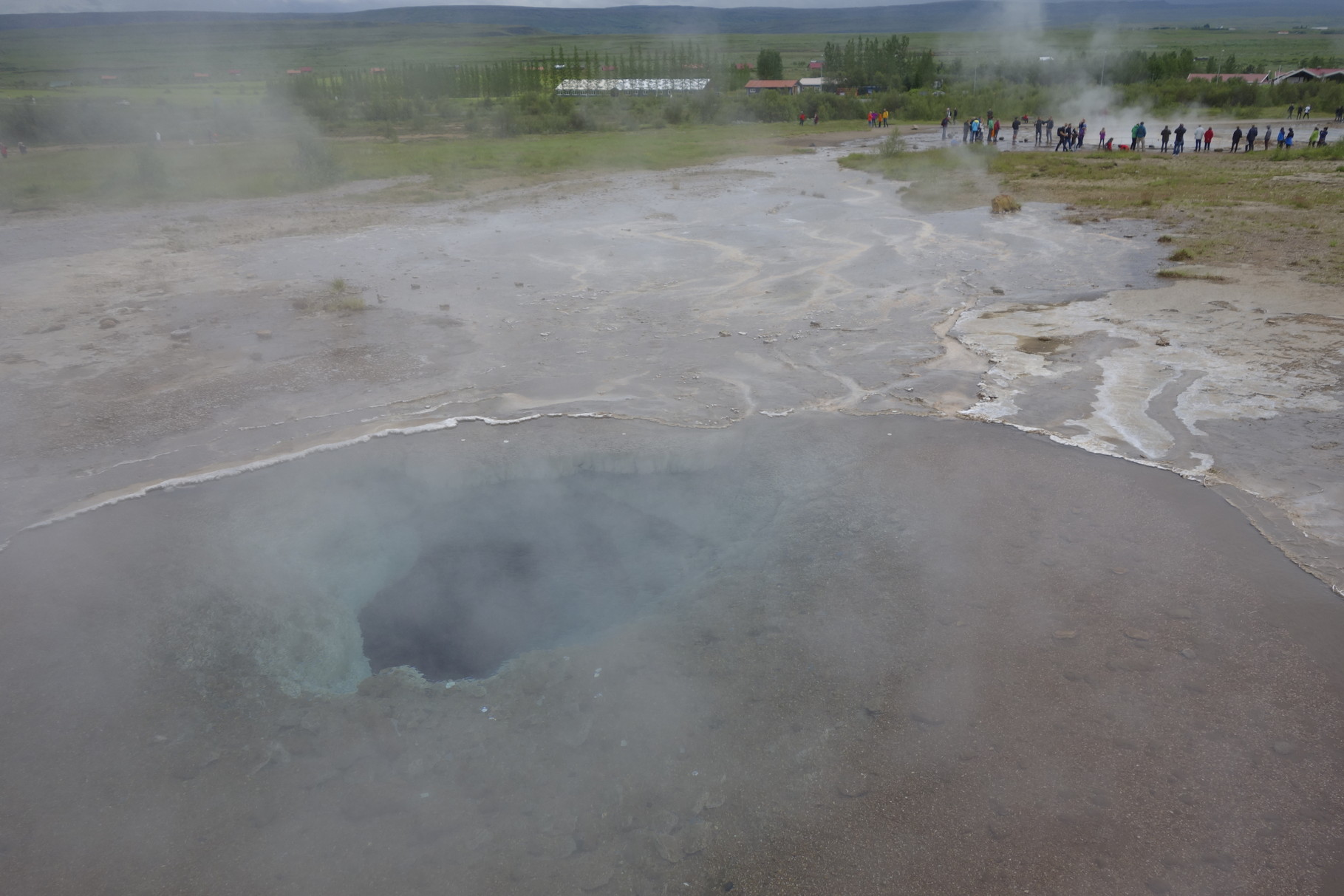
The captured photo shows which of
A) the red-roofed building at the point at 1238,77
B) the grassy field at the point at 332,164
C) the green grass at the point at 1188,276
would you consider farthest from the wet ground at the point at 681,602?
the red-roofed building at the point at 1238,77

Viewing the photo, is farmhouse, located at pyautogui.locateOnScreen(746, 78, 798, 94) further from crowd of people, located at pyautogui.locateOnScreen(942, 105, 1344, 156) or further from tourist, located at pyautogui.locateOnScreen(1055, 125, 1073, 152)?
tourist, located at pyautogui.locateOnScreen(1055, 125, 1073, 152)

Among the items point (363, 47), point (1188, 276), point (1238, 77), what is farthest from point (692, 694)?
point (363, 47)

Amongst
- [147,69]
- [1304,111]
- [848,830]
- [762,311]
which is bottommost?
[848,830]

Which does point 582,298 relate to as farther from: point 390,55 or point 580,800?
point 390,55

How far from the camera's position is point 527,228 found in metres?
14.6

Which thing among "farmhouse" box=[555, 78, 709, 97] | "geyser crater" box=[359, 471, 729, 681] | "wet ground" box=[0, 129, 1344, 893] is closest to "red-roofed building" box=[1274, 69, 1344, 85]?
"farmhouse" box=[555, 78, 709, 97]

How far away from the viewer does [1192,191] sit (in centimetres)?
1747

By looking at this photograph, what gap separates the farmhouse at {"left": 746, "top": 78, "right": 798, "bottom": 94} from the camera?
54.9m

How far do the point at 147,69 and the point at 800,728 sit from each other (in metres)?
72.0

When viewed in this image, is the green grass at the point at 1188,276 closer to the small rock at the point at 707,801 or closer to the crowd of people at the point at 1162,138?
the small rock at the point at 707,801

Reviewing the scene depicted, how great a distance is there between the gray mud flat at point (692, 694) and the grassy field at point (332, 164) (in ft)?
48.7

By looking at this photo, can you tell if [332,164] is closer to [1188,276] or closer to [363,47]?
[1188,276]

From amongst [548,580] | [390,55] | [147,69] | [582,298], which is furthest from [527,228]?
[390,55]

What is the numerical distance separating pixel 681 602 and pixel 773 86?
58.0 metres
